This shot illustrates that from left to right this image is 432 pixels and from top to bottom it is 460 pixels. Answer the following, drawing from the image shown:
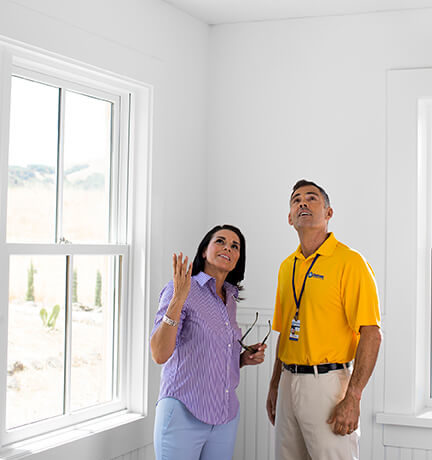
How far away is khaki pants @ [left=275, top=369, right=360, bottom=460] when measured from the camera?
2.41 m

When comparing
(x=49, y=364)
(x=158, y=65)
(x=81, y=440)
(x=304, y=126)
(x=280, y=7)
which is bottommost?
(x=81, y=440)

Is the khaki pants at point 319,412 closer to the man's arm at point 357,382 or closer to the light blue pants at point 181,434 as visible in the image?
the man's arm at point 357,382

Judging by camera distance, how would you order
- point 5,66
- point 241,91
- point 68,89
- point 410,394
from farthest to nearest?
point 241,91 → point 410,394 → point 68,89 → point 5,66

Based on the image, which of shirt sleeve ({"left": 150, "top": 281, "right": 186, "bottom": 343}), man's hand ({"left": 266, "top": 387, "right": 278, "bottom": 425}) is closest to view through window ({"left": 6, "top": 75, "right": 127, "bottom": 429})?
shirt sleeve ({"left": 150, "top": 281, "right": 186, "bottom": 343})

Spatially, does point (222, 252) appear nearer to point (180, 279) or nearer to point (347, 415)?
point (180, 279)

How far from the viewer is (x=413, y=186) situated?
3215 millimetres

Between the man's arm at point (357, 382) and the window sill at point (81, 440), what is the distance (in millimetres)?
1021

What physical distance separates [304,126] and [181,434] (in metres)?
1.82

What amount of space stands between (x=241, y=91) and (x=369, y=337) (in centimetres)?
173

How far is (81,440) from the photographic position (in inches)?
102

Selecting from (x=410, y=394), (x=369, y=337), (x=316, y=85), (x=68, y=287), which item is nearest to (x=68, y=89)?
(x=68, y=287)

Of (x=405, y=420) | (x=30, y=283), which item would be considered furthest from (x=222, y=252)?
(x=405, y=420)

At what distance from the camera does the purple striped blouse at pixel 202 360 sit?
7.87 feet

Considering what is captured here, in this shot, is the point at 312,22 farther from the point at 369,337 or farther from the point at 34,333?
the point at 34,333
